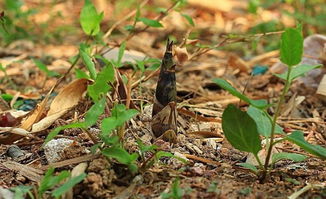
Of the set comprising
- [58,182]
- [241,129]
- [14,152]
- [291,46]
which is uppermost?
[291,46]

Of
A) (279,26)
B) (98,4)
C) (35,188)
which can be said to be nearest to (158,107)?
(35,188)

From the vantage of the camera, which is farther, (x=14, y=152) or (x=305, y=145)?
(x=14, y=152)

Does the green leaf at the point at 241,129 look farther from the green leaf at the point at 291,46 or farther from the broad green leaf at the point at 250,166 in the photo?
the green leaf at the point at 291,46

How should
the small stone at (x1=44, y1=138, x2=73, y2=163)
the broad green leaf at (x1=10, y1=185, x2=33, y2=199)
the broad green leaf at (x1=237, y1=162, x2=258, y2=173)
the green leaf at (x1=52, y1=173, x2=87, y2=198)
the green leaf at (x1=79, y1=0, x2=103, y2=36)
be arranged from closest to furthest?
the green leaf at (x1=52, y1=173, x2=87, y2=198) → the broad green leaf at (x1=10, y1=185, x2=33, y2=199) → the broad green leaf at (x1=237, y1=162, x2=258, y2=173) → the small stone at (x1=44, y1=138, x2=73, y2=163) → the green leaf at (x1=79, y1=0, x2=103, y2=36)

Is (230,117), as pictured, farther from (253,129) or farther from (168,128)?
(168,128)

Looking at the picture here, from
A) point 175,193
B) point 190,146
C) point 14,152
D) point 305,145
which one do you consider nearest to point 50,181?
point 175,193

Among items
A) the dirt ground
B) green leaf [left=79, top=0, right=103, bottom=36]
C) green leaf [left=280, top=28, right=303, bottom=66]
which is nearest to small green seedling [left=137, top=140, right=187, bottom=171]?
the dirt ground

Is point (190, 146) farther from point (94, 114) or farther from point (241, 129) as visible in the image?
point (94, 114)

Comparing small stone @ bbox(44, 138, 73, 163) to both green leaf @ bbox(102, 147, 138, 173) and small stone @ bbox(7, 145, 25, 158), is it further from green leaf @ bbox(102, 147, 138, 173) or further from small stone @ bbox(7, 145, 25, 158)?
green leaf @ bbox(102, 147, 138, 173)
